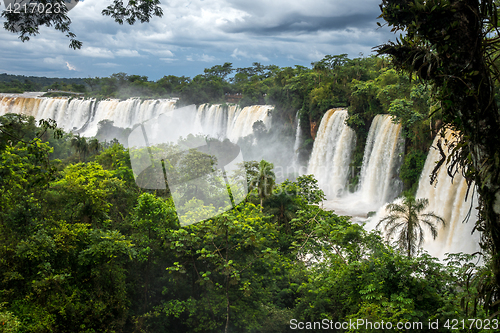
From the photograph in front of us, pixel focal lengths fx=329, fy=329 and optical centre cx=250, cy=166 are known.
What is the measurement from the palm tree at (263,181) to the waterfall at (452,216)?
6.43 meters

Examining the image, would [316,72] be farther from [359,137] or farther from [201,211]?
[201,211]

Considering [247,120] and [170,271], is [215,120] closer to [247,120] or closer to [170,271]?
[247,120]

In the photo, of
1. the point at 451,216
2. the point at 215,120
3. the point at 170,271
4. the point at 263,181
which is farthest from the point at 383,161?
the point at 215,120

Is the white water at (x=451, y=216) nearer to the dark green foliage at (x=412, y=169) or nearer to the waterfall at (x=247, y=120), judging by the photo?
the dark green foliage at (x=412, y=169)

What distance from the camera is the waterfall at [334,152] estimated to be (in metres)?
24.4

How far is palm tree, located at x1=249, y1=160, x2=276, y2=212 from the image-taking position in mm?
13773

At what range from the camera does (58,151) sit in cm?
3606

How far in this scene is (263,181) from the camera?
13820 mm

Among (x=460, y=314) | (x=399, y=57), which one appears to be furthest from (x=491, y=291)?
(x=460, y=314)

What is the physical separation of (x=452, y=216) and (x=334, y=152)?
12.8 metres

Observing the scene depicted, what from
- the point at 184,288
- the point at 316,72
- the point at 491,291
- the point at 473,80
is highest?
the point at 316,72

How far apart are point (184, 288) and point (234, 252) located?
2.12 m

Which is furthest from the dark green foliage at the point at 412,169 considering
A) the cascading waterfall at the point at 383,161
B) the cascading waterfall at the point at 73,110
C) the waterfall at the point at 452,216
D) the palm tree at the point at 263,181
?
the cascading waterfall at the point at 73,110

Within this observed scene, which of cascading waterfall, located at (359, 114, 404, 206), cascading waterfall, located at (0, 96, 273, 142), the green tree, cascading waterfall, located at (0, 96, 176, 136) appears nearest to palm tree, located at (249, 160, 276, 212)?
cascading waterfall, located at (359, 114, 404, 206)
